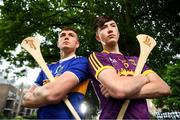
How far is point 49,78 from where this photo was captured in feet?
11.7

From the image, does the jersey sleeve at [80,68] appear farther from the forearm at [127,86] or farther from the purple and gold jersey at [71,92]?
the forearm at [127,86]

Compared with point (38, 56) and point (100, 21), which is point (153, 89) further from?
point (38, 56)

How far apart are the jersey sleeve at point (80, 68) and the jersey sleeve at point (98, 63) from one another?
0.26 feet

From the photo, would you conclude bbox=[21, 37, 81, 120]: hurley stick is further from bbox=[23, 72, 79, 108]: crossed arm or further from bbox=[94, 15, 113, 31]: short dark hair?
bbox=[94, 15, 113, 31]: short dark hair

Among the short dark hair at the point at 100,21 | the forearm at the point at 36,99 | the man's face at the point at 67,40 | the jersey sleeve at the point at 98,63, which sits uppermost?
the short dark hair at the point at 100,21

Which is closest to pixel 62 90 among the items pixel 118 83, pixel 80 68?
pixel 80 68

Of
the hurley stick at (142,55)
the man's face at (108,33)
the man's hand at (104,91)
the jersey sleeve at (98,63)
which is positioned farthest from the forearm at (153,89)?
the man's face at (108,33)

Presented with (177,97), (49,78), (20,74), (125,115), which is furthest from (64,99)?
(177,97)

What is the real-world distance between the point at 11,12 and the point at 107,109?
47.9ft

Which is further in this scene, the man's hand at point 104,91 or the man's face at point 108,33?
the man's face at point 108,33

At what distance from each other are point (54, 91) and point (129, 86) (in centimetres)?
65

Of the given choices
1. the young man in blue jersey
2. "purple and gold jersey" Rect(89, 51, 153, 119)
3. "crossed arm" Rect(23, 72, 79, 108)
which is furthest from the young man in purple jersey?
"crossed arm" Rect(23, 72, 79, 108)

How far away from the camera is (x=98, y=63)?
356cm

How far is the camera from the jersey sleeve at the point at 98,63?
350 centimetres
